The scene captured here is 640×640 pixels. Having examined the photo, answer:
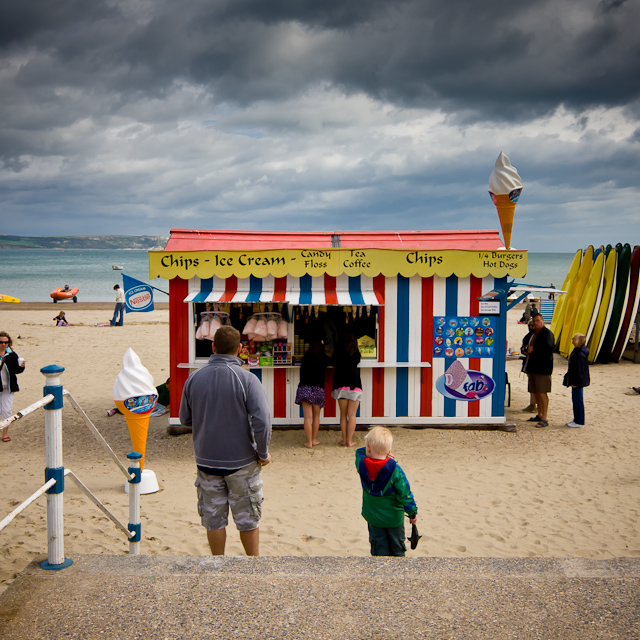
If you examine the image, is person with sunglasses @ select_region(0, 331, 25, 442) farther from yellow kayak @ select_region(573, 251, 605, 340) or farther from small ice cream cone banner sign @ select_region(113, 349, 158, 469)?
yellow kayak @ select_region(573, 251, 605, 340)

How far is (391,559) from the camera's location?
11.0 feet

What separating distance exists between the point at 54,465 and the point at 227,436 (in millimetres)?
1030

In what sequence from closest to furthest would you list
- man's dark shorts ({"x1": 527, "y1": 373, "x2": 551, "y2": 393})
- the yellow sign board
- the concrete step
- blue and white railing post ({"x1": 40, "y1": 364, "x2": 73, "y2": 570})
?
the concrete step
blue and white railing post ({"x1": 40, "y1": 364, "x2": 73, "y2": 570})
the yellow sign board
man's dark shorts ({"x1": 527, "y1": 373, "x2": 551, "y2": 393})

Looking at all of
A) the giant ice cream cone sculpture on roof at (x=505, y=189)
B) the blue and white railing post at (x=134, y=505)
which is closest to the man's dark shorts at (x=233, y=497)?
the blue and white railing post at (x=134, y=505)

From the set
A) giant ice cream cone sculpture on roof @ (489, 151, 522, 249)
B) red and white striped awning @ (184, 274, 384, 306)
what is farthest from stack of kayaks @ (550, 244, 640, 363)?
red and white striped awning @ (184, 274, 384, 306)

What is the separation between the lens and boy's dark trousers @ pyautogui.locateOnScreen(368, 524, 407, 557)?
12.3ft

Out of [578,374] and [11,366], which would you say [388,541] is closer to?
[578,374]

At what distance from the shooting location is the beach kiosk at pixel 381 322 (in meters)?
7.89

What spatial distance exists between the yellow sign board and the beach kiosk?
0.05 feet

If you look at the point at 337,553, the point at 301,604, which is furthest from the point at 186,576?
the point at 337,553

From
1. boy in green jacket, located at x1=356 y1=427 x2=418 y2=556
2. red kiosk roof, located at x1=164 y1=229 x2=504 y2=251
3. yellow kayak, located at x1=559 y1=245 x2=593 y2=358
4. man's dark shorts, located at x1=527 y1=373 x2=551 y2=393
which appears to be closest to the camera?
boy in green jacket, located at x1=356 y1=427 x2=418 y2=556

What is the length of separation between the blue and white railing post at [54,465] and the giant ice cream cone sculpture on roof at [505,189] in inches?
265

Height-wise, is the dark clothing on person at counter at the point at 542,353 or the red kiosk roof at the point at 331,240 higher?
the red kiosk roof at the point at 331,240

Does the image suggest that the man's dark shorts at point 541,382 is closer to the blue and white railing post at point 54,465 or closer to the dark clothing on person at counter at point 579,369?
the dark clothing on person at counter at point 579,369
